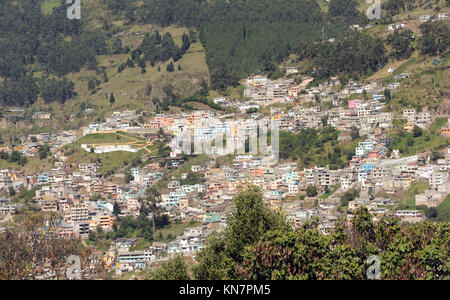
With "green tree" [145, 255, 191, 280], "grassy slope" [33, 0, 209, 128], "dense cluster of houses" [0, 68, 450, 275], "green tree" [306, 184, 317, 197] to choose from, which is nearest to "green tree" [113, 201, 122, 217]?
"dense cluster of houses" [0, 68, 450, 275]

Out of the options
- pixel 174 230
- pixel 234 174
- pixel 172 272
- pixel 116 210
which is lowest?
pixel 174 230

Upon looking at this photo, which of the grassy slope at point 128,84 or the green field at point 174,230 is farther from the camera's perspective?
the grassy slope at point 128,84

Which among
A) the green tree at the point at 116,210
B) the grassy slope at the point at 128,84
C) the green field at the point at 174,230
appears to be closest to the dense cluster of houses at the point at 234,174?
the green tree at the point at 116,210

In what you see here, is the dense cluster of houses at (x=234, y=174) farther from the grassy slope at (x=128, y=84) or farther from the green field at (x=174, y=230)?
the grassy slope at (x=128, y=84)

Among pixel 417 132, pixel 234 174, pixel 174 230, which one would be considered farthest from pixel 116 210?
pixel 417 132

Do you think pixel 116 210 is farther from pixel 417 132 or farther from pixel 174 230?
pixel 417 132

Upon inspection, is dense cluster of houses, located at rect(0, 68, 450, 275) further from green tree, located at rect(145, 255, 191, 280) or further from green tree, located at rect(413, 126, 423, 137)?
green tree, located at rect(145, 255, 191, 280)

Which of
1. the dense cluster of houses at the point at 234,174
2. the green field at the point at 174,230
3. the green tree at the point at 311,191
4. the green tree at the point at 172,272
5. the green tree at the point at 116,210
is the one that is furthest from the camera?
the green tree at the point at 116,210

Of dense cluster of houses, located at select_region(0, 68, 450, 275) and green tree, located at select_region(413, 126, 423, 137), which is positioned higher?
green tree, located at select_region(413, 126, 423, 137)

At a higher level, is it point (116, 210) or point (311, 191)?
point (311, 191)

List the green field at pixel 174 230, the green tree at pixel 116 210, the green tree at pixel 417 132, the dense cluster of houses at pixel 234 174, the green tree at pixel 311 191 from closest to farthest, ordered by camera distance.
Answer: the dense cluster of houses at pixel 234 174
the green field at pixel 174 230
the green tree at pixel 311 191
the green tree at pixel 116 210
the green tree at pixel 417 132
